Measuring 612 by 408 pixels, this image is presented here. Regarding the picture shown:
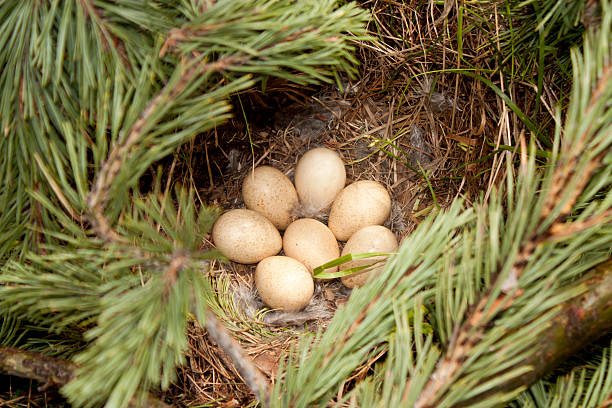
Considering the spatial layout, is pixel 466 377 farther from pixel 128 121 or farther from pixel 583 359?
pixel 128 121

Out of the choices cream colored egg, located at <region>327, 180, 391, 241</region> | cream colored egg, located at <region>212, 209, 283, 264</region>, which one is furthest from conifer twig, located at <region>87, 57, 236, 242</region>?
cream colored egg, located at <region>327, 180, 391, 241</region>

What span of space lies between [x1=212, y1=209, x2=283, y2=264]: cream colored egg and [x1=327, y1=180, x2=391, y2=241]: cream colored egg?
203 mm

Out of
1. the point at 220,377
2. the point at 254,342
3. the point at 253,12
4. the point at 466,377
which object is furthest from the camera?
the point at 254,342

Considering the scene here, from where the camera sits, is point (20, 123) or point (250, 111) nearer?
point (20, 123)

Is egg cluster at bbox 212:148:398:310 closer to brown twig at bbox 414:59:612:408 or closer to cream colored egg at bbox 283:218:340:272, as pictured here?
cream colored egg at bbox 283:218:340:272

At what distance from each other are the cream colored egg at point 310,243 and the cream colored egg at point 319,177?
72 millimetres

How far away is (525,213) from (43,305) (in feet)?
1.74

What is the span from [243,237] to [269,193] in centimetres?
15

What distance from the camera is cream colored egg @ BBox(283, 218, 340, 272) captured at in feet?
4.04

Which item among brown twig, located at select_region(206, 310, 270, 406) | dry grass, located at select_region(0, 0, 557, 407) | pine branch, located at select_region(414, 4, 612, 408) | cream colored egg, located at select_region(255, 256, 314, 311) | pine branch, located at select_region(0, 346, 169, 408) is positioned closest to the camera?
Answer: pine branch, located at select_region(414, 4, 612, 408)

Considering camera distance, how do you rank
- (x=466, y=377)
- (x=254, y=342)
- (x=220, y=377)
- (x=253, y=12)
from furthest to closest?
1. (x=254, y=342)
2. (x=220, y=377)
3. (x=253, y=12)
4. (x=466, y=377)

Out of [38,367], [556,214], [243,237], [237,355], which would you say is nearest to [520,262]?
[556,214]

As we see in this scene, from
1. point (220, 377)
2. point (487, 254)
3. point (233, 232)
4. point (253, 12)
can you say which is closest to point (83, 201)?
point (253, 12)

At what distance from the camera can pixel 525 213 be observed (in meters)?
0.47
